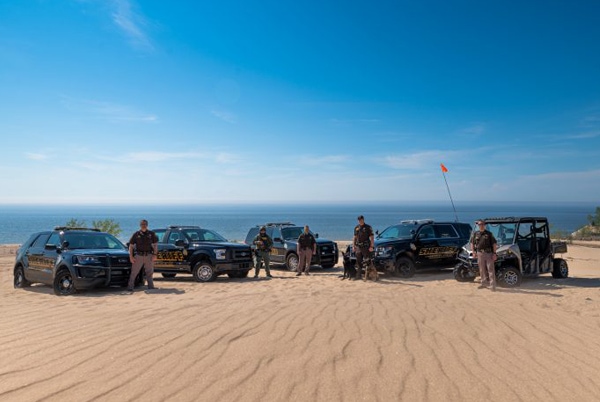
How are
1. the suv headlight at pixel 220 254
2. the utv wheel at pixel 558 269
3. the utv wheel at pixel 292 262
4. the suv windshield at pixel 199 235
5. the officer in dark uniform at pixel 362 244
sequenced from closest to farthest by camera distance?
the utv wheel at pixel 558 269, the officer in dark uniform at pixel 362 244, the suv headlight at pixel 220 254, the suv windshield at pixel 199 235, the utv wheel at pixel 292 262

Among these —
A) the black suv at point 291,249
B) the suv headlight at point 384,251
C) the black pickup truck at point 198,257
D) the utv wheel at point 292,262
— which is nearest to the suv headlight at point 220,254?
the black pickup truck at point 198,257

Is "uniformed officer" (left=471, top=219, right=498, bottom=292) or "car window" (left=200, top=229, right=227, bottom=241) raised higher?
"car window" (left=200, top=229, right=227, bottom=241)

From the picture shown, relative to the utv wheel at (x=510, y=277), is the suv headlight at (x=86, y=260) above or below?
above

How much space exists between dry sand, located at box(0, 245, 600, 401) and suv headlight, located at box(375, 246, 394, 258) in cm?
440

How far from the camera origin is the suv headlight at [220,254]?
13.9m

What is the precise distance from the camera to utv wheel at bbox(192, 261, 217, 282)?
45.1ft

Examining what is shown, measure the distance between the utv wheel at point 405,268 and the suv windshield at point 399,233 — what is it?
0.97 meters

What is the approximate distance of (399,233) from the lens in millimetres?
15477

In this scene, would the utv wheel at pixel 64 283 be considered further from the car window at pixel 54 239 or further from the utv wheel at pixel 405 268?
the utv wheel at pixel 405 268

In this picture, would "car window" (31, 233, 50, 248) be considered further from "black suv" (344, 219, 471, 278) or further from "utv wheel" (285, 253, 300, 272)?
"black suv" (344, 219, 471, 278)

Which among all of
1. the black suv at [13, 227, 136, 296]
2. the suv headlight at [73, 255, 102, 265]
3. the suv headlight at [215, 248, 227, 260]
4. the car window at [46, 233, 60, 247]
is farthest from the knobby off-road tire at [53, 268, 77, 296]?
the suv headlight at [215, 248, 227, 260]

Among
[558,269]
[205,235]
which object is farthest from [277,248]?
[558,269]

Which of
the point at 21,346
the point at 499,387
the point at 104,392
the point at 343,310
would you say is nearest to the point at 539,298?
the point at 343,310

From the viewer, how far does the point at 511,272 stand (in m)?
11.7
